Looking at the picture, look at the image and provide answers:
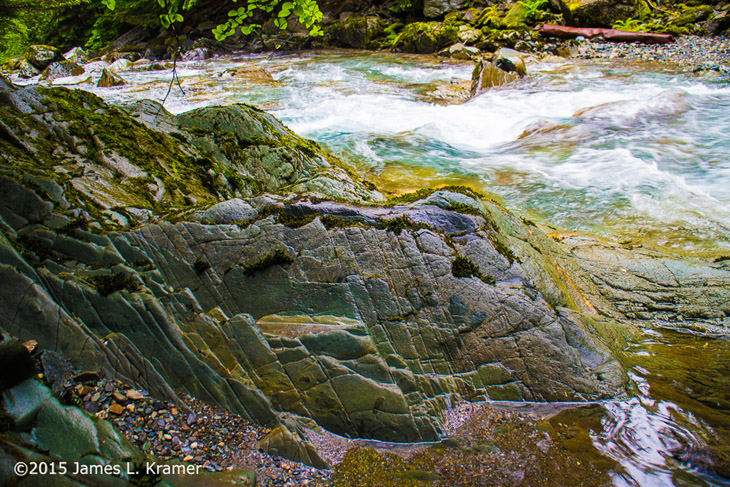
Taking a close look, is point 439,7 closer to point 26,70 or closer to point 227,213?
point 26,70

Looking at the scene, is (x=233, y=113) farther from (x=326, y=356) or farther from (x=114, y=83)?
(x=114, y=83)

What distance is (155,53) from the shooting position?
28906 mm

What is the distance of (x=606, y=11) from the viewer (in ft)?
70.1

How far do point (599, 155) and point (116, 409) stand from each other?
10347 millimetres

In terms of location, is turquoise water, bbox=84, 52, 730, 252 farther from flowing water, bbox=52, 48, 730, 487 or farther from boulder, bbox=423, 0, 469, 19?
boulder, bbox=423, 0, 469, 19

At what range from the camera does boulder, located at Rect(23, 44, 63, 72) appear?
75.7 ft

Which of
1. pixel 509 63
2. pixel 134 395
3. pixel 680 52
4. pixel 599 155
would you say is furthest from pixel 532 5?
pixel 134 395

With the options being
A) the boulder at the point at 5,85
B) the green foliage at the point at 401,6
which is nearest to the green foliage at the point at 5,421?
the boulder at the point at 5,85

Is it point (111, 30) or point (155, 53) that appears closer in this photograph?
point (155, 53)

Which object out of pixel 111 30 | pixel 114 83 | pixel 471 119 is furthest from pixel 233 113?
pixel 111 30

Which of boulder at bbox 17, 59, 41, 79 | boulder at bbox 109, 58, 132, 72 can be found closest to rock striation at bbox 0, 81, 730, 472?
boulder at bbox 17, 59, 41, 79

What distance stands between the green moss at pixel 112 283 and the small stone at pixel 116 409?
87 centimetres

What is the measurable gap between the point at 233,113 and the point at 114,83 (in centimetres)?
1608

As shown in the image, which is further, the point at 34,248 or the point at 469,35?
the point at 469,35
